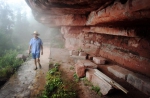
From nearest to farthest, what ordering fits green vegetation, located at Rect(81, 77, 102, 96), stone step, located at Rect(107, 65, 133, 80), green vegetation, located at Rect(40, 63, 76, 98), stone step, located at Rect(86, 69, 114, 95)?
stone step, located at Rect(86, 69, 114, 95) < green vegetation, located at Rect(40, 63, 76, 98) < green vegetation, located at Rect(81, 77, 102, 96) < stone step, located at Rect(107, 65, 133, 80)

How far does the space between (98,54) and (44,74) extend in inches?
117

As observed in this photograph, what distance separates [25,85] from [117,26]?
3677mm

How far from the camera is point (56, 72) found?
4.39 m

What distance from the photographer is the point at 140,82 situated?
2.99m

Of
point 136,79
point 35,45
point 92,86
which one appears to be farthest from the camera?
point 35,45

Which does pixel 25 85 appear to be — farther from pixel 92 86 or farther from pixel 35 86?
pixel 92 86

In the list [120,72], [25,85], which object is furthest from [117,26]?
[25,85]

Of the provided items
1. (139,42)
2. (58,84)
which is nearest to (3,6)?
(58,84)

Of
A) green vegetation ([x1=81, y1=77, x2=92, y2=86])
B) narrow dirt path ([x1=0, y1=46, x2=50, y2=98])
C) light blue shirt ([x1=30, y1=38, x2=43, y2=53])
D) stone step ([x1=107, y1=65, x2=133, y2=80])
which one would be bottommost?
narrow dirt path ([x1=0, y1=46, x2=50, y2=98])

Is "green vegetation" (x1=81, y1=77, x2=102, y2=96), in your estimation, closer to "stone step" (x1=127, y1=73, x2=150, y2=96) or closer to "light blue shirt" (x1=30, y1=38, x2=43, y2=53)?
"stone step" (x1=127, y1=73, x2=150, y2=96)

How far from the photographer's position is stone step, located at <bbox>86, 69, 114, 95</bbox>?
294 cm

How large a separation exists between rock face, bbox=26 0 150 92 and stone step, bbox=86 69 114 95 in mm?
1334

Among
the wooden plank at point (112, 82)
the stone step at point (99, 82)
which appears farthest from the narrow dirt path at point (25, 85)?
the wooden plank at point (112, 82)

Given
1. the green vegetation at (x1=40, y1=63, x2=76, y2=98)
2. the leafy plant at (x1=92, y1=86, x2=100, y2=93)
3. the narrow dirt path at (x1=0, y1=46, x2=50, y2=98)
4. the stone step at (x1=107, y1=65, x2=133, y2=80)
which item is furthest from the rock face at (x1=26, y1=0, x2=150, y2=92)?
the narrow dirt path at (x1=0, y1=46, x2=50, y2=98)
